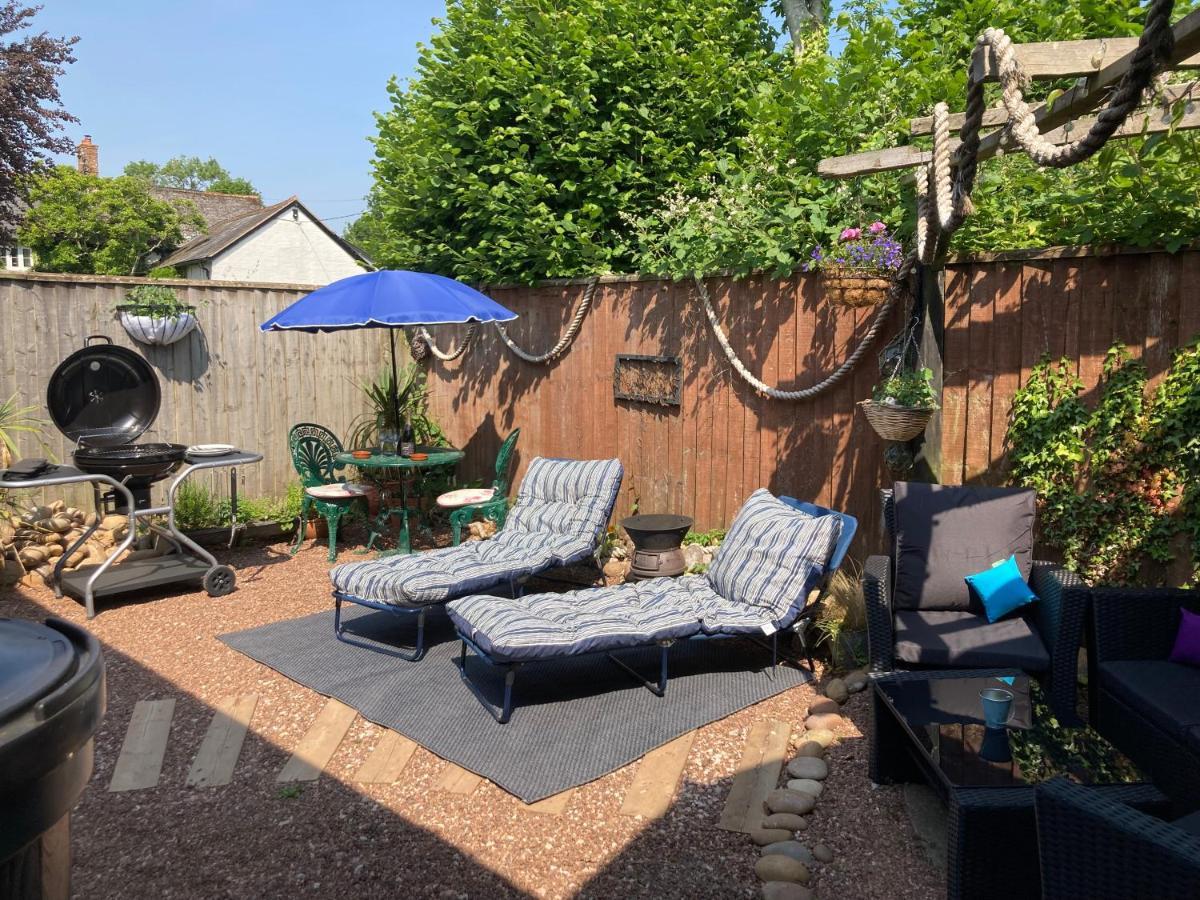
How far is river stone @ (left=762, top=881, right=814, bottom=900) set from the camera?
241 cm

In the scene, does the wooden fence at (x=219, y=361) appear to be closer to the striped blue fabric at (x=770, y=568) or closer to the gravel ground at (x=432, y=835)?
the gravel ground at (x=432, y=835)

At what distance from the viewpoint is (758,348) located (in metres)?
5.33

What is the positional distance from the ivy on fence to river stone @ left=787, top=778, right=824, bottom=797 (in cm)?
177

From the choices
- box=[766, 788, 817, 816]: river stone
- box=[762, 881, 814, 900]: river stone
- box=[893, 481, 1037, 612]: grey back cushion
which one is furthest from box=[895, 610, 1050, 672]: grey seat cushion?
box=[762, 881, 814, 900]: river stone

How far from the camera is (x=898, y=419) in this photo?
13.8 feet

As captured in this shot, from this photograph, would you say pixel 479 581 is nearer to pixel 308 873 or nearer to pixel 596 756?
pixel 596 756

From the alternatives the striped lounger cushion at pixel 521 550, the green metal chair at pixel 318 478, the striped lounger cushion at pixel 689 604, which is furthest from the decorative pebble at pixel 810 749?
the green metal chair at pixel 318 478

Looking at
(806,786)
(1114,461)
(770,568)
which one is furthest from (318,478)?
(1114,461)

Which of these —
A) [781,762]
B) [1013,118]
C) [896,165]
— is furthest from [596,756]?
[896,165]

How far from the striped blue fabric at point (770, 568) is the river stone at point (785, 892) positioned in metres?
1.48

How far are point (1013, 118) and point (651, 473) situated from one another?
3633mm

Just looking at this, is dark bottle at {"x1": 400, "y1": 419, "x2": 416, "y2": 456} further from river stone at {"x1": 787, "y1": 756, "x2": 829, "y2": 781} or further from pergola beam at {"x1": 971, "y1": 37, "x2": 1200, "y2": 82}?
pergola beam at {"x1": 971, "y1": 37, "x2": 1200, "y2": 82}

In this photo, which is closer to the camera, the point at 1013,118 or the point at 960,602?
the point at 1013,118

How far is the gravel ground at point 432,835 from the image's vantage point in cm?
256
